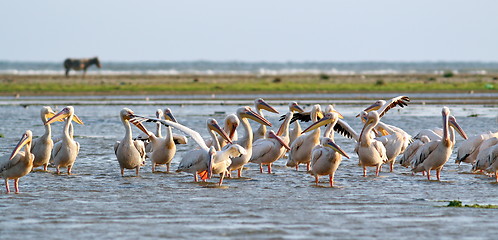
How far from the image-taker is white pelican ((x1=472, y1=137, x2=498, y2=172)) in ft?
34.3

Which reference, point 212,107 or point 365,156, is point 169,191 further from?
point 212,107

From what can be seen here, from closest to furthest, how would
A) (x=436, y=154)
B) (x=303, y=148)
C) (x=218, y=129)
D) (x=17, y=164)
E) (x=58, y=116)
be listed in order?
(x=17, y=164) → (x=436, y=154) → (x=218, y=129) → (x=58, y=116) → (x=303, y=148)

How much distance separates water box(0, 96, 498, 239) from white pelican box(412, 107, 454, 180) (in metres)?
0.22

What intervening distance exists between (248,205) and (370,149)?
294 cm

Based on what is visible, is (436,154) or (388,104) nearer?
(436,154)

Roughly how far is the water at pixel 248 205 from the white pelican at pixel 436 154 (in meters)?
0.22

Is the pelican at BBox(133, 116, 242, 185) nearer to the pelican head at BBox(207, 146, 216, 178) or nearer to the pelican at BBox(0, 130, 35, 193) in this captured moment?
the pelican head at BBox(207, 146, 216, 178)

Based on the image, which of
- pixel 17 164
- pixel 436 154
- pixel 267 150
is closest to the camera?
pixel 17 164

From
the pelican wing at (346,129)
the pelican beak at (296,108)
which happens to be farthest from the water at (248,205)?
the pelican beak at (296,108)

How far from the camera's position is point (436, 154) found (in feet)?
35.3

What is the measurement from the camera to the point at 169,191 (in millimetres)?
9680

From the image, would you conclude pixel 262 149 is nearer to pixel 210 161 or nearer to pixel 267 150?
pixel 267 150

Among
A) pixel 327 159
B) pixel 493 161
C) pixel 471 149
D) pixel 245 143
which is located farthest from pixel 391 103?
pixel 327 159

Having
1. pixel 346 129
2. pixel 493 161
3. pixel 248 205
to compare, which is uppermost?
pixel 346 129
